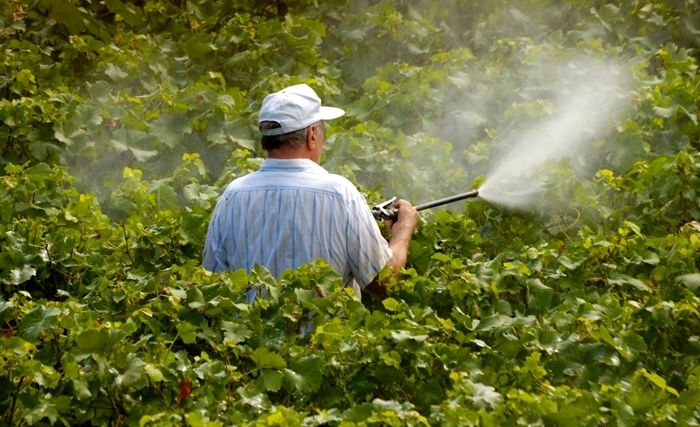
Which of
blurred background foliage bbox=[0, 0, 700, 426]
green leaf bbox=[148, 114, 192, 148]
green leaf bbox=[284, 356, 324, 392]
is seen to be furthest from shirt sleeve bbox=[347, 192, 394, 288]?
green leaf bbox=[148, 114, 192, 148]

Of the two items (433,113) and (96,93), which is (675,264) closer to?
(433,113)

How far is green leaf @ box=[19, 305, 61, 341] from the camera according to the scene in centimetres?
281

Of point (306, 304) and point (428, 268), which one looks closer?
point (306, 304)

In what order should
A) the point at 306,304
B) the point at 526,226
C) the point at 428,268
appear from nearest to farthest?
the point at 306,304 → the point at 428,268 → the point at 526,226

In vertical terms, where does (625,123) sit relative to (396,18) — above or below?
below

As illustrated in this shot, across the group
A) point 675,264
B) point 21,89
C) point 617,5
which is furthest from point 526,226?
point 617,5

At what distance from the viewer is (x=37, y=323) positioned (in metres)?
2.82

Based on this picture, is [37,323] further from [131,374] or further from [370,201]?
A: [370,201]

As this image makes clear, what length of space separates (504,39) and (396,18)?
31.5 inches

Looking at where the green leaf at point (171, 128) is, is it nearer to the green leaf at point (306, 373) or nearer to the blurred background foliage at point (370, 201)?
the blurred background foliage at point (370, 201)

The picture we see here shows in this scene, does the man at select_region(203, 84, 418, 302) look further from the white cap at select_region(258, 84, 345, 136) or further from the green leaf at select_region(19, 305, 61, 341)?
the green leaf at select_region(19, 305, 61, 341)

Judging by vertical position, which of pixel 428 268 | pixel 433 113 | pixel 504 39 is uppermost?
pixel 504 39

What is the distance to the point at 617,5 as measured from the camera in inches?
295

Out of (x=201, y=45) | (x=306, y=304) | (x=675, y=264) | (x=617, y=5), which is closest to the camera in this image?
(x=306, y=304)
